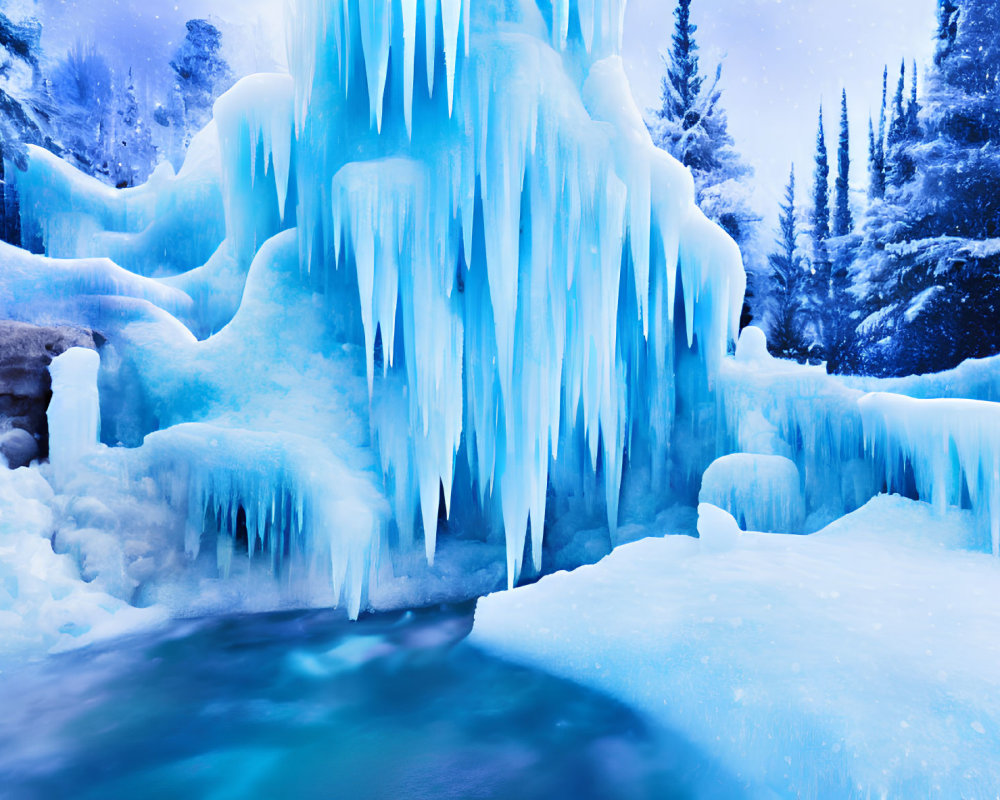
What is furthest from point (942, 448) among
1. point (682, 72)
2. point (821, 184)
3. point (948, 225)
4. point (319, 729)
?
point (821, 184)

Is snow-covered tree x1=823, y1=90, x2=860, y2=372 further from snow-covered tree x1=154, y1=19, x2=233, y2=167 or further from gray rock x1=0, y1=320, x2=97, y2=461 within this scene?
snow-covered tree x1=154, y1=19, x2=233, y2=167

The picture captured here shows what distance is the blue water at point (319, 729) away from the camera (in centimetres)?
316

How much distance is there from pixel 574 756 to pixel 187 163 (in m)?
10.0

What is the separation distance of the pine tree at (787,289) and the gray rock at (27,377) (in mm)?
16429

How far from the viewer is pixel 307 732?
3732 mm

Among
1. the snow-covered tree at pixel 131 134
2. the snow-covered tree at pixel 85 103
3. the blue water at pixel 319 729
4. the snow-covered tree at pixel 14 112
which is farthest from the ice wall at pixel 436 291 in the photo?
the snow-covered tree at pixel 131 134

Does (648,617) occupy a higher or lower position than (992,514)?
lower

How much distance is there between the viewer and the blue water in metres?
3.16

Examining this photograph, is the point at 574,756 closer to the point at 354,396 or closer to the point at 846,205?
the point at 354,396

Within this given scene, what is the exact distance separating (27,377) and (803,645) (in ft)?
20.9

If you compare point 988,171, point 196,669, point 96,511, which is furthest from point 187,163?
point 988,171

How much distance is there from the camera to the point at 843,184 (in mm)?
24531

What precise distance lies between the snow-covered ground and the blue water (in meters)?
0.21

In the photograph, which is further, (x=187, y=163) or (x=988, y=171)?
(x=988, y=171)
